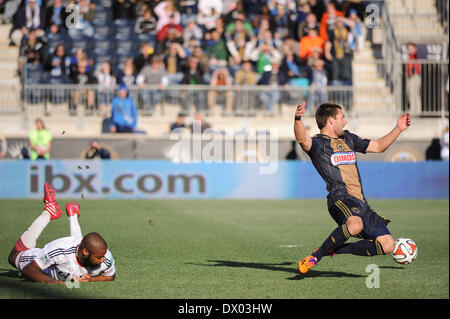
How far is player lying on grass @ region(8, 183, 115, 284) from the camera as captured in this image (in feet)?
24.6

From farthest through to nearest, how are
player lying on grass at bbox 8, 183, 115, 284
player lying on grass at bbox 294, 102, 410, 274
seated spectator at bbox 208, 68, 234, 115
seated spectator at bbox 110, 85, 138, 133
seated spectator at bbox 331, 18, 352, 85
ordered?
seated spectator at bbox 331, 18, 352, 85, seated spectator at bbox 208, 68, 234, 115, seated spectator at bbox 110, 85, 138, 133, player lying on grass at bbox 294, 102, 410, 274, player lying on grass at bbox 8, 183, 115, 284

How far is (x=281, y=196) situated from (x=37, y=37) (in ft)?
27.3

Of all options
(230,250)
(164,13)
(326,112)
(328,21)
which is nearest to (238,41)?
(164,13)

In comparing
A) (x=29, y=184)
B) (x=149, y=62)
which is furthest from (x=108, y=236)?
(x=149, y=62)

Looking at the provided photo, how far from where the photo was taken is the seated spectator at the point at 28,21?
946 inches

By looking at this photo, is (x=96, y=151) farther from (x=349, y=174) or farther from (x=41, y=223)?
(x=349, y=174)

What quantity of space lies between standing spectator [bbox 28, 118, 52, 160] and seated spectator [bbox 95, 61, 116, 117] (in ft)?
6.45

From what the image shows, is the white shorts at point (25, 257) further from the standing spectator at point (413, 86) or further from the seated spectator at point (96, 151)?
the standing spectator at point (413, 86)

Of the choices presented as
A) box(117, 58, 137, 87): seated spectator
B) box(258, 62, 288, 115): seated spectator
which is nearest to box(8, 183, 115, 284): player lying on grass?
box(117, 58, 137, 87): seated spectator

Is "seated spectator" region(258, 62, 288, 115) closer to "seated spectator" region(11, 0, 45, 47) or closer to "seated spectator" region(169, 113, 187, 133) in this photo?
"seated spectator" region(169, 113, 187, 133)

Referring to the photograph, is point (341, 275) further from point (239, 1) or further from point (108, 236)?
point (239, 1)

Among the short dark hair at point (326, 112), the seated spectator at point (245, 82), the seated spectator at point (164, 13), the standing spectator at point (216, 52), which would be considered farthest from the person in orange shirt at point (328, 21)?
the short dark hair at point (326, 112)

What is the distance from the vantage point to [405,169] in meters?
20.8

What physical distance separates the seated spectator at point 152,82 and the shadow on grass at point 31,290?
14539 mm
